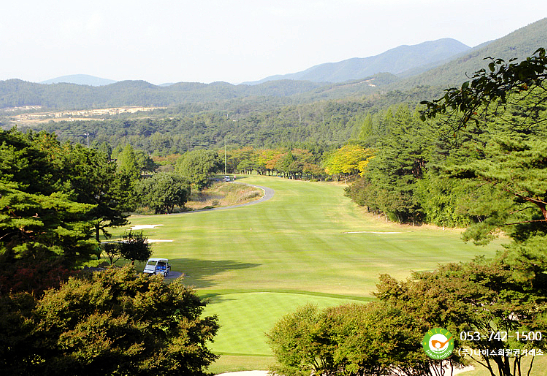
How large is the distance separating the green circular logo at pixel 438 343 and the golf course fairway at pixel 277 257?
5.20m

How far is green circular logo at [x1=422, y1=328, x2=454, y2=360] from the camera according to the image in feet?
34.0

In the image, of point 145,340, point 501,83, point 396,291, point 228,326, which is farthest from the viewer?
point 228,326

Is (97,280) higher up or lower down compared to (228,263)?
higher up

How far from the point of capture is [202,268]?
32094 mm

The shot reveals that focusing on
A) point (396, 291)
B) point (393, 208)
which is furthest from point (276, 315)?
point (393, 208)

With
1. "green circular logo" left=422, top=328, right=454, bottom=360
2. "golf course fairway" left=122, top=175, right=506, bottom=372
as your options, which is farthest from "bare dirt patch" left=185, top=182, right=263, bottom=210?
"green circular logo" left=422, top=328, right=454, bottom=360

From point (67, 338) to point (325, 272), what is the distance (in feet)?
77.3

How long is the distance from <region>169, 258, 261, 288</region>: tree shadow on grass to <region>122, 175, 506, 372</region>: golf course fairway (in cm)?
6

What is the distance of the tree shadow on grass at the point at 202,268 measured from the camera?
90.2 ft

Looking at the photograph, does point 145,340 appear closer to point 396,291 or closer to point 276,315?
point 396,291

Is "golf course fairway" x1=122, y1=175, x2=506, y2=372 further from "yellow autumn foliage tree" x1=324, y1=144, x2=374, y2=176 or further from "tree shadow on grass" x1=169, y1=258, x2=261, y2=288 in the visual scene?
"yellow autumn foliage tree" x1=324, y1=144, x2=374, y2=176

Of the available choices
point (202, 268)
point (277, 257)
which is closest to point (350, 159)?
point (277, 257)

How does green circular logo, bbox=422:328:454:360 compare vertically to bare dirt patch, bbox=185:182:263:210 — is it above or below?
above

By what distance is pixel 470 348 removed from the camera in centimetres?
1110
